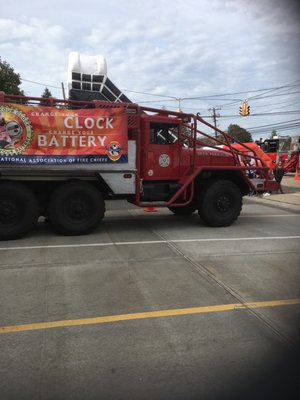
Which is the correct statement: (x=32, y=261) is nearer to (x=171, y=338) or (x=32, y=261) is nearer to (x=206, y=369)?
(x=171, y=338)

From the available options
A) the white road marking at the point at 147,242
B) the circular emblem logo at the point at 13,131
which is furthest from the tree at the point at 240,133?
the circular emblem logo at the point at 13,131

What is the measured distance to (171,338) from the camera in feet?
11.8

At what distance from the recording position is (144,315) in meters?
4.09

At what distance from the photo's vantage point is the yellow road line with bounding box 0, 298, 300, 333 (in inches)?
150

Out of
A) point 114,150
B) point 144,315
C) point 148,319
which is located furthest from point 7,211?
point 148,319

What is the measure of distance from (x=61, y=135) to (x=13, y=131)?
0.84m

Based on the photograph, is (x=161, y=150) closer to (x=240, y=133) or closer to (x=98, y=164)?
(x=98, y=164)

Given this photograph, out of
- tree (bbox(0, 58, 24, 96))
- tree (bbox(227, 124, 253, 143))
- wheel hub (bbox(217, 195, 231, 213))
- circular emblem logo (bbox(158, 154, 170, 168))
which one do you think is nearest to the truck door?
circular emblem logo (bbox(158, 154, 170, 168))

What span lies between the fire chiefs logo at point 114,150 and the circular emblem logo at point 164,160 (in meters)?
1.06

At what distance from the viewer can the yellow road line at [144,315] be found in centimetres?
381

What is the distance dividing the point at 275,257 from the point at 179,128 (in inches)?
144

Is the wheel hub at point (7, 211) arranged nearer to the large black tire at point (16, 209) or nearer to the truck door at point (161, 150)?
the large black tire at point (16, 209)

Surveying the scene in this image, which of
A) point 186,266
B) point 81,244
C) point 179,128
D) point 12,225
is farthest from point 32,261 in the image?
point 179,128

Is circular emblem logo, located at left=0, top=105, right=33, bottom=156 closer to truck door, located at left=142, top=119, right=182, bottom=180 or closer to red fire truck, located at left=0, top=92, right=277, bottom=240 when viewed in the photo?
red fire truck, located at left=0, top=92, right=277, bottom=240
